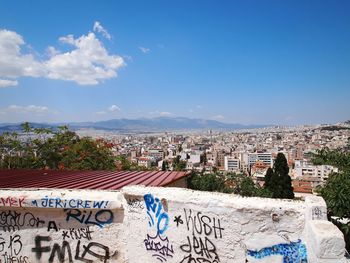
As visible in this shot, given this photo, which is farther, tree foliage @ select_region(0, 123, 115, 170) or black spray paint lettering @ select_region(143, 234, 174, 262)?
tree foliage @ select_region(0, 123, 115, 170)

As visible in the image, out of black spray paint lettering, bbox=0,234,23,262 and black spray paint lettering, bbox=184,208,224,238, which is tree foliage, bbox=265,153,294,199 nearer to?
black spray paint lettering, bbox=184,208,224,238

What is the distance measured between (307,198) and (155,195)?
179 centimetres

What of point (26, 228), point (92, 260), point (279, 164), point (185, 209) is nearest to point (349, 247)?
point (185, 209)

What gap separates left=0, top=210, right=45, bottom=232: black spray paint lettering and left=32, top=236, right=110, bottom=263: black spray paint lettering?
9.4 inches

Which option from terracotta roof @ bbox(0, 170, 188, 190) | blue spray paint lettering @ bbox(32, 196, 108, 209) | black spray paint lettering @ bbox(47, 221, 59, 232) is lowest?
black spray paint lettering @ bbox(47, 221, 59, 232)

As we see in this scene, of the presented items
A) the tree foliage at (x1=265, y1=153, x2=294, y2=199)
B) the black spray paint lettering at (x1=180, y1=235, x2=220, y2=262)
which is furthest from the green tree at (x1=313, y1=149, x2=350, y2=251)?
the tree foliage at (x1=265, y1=153, x2=294, y2=199)

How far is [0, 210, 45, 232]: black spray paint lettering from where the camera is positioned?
166 inches

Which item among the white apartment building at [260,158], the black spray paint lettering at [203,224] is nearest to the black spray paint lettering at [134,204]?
the black spray paint lettering at [203,224]

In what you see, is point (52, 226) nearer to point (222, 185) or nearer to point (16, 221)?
point (16, 221)

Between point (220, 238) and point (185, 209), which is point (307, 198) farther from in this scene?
point (185, 209)

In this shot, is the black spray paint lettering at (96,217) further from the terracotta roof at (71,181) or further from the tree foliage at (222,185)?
the tree foliage at (222,185)

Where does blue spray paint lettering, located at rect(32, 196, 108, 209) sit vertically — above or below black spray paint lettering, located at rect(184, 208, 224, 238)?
above

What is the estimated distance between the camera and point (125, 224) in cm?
407

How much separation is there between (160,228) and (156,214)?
0.58 ft
